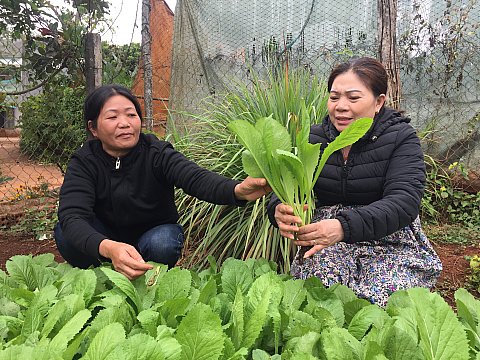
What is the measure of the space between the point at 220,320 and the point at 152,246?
49.0 inches

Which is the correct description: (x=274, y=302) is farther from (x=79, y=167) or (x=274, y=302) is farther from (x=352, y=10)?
(x=352, y=10)

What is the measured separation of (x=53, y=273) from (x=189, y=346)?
0.84 meters

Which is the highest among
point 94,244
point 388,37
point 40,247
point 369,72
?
point 388,37

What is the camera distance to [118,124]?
202 cm

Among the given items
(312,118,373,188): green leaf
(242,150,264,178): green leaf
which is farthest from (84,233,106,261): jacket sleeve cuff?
(312,118,373,188): green leaf

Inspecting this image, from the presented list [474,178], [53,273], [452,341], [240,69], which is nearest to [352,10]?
[240,69]

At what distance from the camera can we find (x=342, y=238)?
1552 millimetres

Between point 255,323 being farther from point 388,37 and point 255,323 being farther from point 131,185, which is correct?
point 388,37

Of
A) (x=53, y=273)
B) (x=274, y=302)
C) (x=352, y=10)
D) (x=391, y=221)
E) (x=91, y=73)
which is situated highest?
(x=352, y=10)

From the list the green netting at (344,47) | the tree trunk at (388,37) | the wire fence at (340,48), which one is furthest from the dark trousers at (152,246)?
the green netting at (344,47)

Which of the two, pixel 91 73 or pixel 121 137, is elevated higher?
pixel 91 73

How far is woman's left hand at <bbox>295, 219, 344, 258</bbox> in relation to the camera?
4.81 feet

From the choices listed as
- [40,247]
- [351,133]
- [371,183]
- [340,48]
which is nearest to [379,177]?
[371,183]

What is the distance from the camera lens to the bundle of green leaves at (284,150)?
4.24ft
